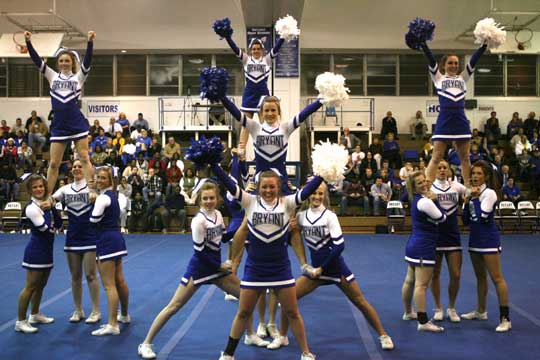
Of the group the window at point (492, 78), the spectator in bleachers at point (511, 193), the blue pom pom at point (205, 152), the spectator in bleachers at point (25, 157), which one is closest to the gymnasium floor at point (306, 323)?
the blue pom pom at point (205, 152)

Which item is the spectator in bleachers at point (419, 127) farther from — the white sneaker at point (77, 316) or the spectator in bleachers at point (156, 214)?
the white sneaker at point (77, 316)

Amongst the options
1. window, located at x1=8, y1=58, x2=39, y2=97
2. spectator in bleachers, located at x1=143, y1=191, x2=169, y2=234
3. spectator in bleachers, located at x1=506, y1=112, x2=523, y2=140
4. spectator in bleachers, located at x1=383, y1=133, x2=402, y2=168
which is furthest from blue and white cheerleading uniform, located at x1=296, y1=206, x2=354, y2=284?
window, located at x1=8, y1=58, x2=39, y2=97

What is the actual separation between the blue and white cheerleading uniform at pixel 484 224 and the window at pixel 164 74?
54.3 feet

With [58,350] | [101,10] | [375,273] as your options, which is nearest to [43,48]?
[101,10]

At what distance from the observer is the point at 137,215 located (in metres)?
14.8

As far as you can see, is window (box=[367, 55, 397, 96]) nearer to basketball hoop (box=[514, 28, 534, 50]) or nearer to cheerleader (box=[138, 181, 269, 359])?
basketball hoop (box=[514, 28, 534, 50])

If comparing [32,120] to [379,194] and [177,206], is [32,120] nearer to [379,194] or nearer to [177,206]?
[177,206]

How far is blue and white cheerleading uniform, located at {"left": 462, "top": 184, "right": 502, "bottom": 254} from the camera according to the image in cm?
554

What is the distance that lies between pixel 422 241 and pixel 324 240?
4.04 ft

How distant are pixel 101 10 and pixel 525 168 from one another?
14027 mm

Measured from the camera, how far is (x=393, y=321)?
5.84 m

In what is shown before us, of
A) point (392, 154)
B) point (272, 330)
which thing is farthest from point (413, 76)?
point (272, 330)

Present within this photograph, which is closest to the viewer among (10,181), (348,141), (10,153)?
(10,181)

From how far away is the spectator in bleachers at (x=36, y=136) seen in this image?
18714mm
